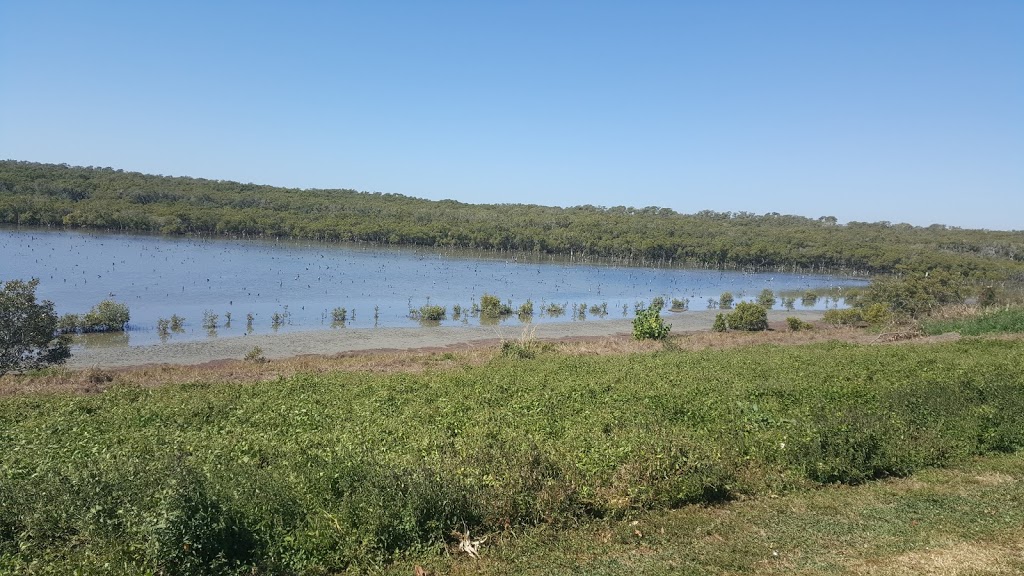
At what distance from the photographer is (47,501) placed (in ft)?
26.9

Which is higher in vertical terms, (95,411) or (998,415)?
(998,415)

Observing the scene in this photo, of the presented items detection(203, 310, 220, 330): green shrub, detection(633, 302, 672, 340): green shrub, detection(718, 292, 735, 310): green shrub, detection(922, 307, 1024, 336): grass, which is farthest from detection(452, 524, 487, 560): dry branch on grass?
detection(718, 292, 735, 310): green shrub

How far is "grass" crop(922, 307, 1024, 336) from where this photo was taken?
33.1 meters

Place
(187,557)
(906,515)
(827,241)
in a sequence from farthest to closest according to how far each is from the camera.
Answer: (827,241), (906,515), (187,557)

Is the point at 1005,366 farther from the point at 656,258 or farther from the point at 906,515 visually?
the point at 656,258

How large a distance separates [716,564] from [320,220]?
150 meters

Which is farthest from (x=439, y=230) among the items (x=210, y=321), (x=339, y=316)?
(x=210, y=321)

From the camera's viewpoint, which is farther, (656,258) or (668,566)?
(656,258)

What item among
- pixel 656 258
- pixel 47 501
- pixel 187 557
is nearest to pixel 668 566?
pixel 187 557

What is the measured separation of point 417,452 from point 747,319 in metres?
48.6

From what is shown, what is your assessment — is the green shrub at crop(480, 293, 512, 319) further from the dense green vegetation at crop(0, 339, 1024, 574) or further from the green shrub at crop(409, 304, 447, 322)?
the dense green vegetation at crop(0, 339, 1024, 574)

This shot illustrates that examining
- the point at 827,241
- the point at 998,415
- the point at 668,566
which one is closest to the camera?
the point at 668,566

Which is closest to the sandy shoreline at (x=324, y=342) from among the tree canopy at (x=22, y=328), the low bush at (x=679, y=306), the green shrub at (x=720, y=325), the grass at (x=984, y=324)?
the green shrub at (x=720, y=325)

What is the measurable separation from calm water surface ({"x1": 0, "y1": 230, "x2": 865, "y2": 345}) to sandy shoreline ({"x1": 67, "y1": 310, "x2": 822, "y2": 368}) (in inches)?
138
